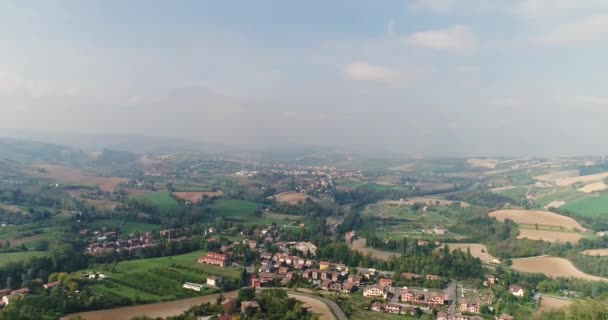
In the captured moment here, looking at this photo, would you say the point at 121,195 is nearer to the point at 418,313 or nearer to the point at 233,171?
the point at 233,171

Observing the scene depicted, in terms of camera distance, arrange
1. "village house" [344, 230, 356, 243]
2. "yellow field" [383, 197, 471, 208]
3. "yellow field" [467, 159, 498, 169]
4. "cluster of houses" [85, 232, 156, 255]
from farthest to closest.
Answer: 1. "yellow field" [467, 159, 498, 169]
2. "yellow field" [383, 197, 471, 208]
3. "village house" [344, 230, 356, 243]
4. "cluster of houses" [85, 232, 156, 255]

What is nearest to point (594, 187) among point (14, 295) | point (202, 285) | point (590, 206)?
point (590, 206)

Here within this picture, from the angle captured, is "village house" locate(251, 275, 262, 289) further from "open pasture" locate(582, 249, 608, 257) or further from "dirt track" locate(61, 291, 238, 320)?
"open pasture" locate(582, 249, 608, 257)

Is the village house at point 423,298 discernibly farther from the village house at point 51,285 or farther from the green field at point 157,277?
the village house at point 51,285

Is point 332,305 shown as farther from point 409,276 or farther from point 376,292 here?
point 409,276

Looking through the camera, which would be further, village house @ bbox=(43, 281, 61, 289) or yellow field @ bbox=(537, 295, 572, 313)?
yellow field @ bbox=(537, 295, 572, 313)

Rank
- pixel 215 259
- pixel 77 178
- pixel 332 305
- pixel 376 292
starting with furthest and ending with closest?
pixel 77 178
pixel 215 259
pixel 376 292
pixel 332 305

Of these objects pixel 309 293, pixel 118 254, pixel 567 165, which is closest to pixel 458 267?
pixel 309 293

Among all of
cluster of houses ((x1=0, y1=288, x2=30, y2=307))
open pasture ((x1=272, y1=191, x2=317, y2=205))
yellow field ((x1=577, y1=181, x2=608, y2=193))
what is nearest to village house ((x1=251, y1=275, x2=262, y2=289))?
cluster of houses ((x1=0, y1=288, x2=30, y2=307))
